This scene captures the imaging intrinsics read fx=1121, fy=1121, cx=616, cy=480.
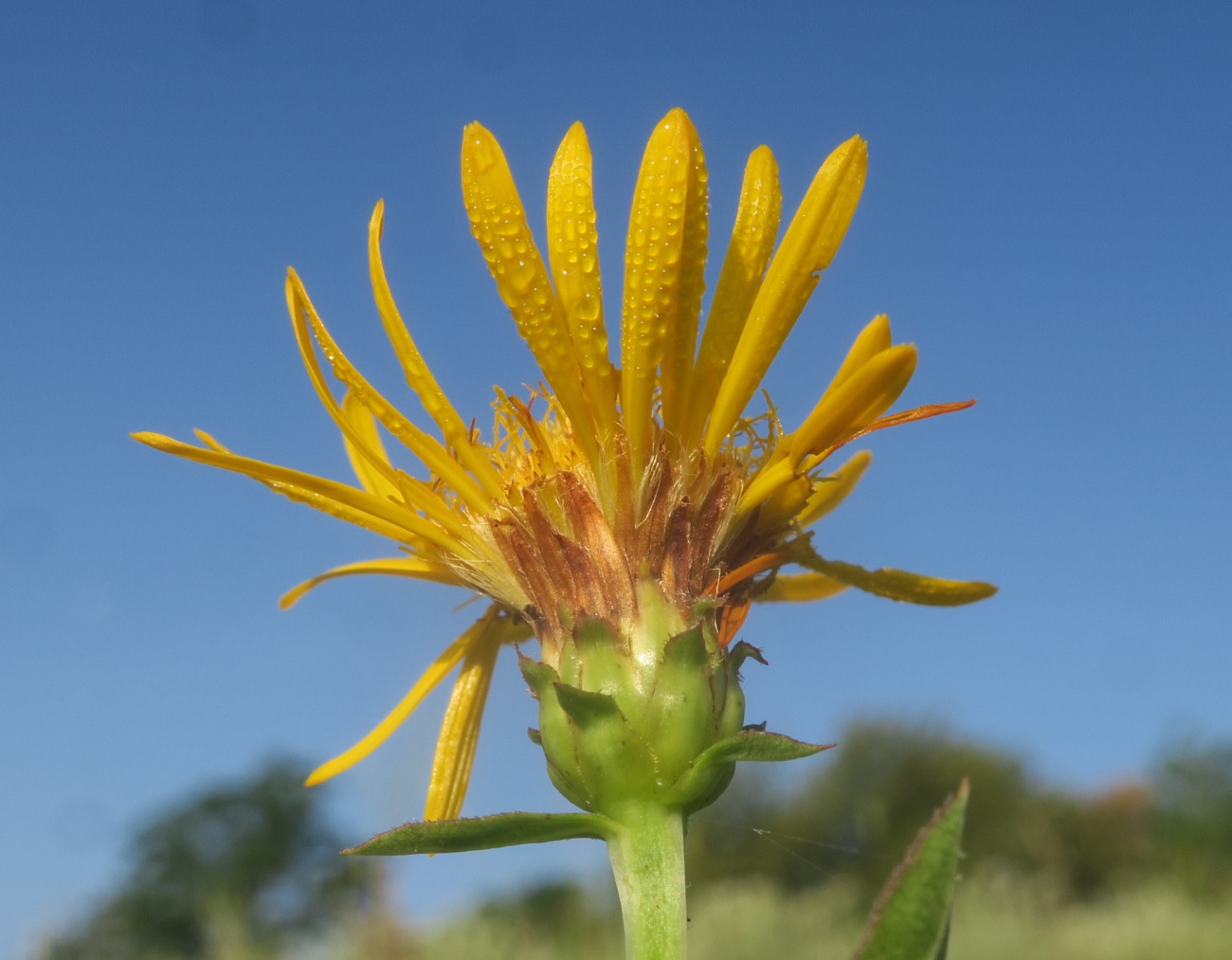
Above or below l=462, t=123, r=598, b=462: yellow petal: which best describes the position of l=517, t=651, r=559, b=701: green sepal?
below

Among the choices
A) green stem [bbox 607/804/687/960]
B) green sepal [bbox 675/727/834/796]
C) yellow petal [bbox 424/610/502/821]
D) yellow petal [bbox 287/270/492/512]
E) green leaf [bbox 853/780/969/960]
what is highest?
yellow petal [bbox 287/270/492/512]

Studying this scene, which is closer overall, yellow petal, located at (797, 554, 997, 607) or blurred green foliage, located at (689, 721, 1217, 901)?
yellow petal, located at (797, 554, 997, 607)

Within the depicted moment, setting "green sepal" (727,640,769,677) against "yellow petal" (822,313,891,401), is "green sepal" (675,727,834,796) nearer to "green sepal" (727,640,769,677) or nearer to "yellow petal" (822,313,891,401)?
"green sepal" (727,640,769,677)

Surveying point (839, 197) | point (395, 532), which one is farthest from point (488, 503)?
point (839, 197)

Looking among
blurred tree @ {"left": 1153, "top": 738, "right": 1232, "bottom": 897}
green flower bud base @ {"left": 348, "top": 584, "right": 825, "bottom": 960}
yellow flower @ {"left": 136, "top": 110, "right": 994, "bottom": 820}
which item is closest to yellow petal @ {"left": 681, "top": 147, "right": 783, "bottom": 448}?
yellow flower @ {"left": 136, "top": 110, "right": 994, "bottom": 820}

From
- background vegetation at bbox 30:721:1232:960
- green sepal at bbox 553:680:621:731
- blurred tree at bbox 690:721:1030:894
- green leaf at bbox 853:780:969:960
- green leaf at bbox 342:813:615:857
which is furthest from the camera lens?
blurred tree at bbox 690:721:1030:894

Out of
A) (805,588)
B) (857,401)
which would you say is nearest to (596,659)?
(857,401)
